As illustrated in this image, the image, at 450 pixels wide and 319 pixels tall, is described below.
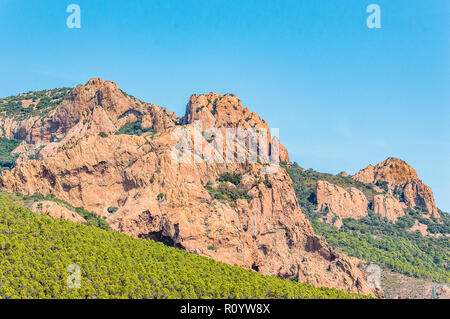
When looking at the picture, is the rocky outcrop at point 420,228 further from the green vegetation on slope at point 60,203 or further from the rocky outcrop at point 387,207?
the green vegetation on slope at point 60,203

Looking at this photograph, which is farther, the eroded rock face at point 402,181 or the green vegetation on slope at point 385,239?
the eroded rock face at point 402,181

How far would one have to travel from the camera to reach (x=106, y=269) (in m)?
74.1

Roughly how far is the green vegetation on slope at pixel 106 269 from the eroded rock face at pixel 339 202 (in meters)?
50.1

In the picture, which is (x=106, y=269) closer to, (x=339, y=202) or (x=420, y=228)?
(x=339, y=202)

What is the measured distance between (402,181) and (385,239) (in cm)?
3362

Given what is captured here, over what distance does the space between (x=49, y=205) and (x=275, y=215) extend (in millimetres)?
28724

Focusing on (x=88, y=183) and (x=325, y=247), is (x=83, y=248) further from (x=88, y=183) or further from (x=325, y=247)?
(x=325, y=247)

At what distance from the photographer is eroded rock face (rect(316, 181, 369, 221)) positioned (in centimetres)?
13525

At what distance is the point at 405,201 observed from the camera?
153 metres

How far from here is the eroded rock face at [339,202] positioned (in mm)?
135250

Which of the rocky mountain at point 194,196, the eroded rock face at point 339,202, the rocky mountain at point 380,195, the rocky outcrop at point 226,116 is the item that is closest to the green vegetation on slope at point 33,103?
the rocky outcrop at point 226,116

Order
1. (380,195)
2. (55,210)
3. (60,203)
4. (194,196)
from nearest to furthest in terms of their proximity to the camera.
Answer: (55,210)
(60,203)
(194,196)
(380,195)

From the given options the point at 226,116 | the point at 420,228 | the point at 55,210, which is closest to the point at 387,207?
the point at 420,228
